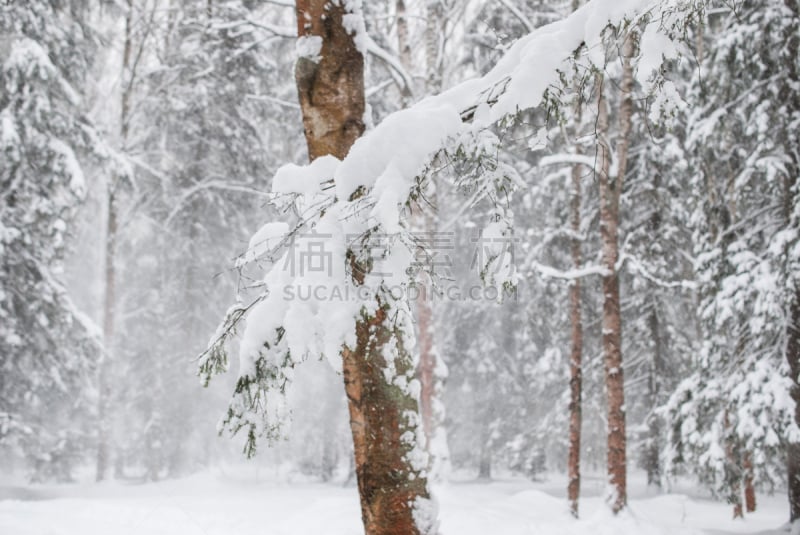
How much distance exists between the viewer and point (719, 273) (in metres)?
9.07

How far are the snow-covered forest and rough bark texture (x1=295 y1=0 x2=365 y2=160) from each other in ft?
0.05

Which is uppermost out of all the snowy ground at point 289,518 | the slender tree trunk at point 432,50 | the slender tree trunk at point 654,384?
the slender tree trunk at point 432,50

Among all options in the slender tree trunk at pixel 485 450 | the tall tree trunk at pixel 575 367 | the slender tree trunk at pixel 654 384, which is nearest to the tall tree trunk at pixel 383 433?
the tall tree trunk at pixel 575 367

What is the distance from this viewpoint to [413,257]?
7.58 feet

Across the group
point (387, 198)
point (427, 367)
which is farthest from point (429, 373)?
point (387, 198)

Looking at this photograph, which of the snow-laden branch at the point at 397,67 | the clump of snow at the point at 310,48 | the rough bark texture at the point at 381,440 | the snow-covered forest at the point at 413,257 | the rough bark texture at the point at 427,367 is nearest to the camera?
the snow-covered forest at the point at 413,257

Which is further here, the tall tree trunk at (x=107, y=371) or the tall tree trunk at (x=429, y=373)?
the tall tree trunk at (x=107, y=371)

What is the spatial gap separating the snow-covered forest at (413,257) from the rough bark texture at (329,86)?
16 millimetres

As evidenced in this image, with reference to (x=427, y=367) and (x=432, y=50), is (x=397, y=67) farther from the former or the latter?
(x=427, y=367)

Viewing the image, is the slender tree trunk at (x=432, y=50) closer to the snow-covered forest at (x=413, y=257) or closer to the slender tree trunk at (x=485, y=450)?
the snow-covered forest at (x=413, y=257)

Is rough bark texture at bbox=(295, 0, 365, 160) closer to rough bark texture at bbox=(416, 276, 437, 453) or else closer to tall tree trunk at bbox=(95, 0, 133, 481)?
rough bark texture at bbox=(416, 276, 437, 453)

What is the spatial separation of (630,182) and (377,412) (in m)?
11.5

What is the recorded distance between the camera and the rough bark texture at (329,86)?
323cm

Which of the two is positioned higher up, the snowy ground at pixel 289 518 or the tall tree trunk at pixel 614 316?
the tall tree trunk at pixel 614 316
